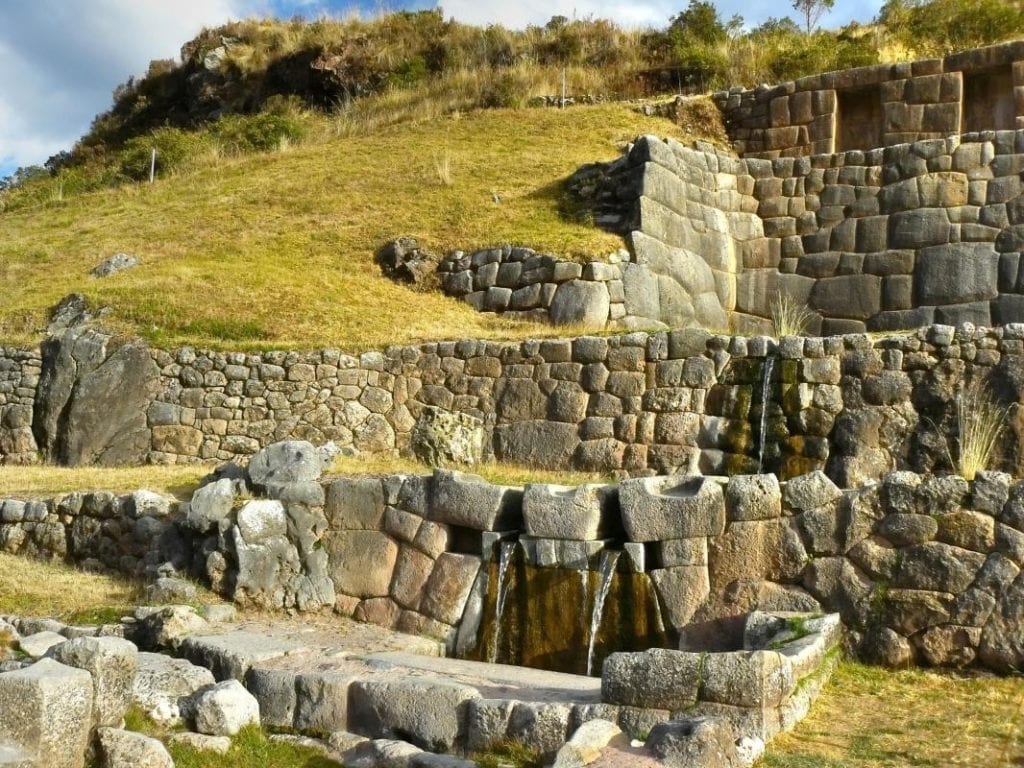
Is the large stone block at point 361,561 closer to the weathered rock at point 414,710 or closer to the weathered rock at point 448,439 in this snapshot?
the weathered rock at point 414,710

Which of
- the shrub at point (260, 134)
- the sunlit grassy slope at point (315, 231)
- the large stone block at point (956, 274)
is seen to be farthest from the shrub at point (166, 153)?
the large stone block at point (956, 274)

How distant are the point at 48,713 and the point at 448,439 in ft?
28.9

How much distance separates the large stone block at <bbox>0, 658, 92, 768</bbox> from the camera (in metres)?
5.74

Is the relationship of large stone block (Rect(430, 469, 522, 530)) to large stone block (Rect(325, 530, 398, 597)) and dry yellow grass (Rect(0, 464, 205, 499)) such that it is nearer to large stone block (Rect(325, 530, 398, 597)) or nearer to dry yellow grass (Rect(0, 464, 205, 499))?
large stone block (Rect(325, 530, 398, 597))

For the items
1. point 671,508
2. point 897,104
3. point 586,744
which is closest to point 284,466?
point 671,508

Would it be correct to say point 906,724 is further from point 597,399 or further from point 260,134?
point 260,134

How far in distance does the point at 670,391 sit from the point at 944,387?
10.4 ft

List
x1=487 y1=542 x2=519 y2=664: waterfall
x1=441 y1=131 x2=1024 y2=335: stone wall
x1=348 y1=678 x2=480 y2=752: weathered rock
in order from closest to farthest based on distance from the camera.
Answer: x1=348 y1=678 x2=480 y2=752: weathered rock, x1=487 y1=542 x2=519 y2=664: waterfall, x1=441 y1=131 x2=1024 y2=335: stone wall

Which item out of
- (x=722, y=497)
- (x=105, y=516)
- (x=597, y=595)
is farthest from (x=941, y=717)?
(x=105, y=516)

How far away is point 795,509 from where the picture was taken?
8.35 metres

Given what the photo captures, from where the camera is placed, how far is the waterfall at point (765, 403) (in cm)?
1290

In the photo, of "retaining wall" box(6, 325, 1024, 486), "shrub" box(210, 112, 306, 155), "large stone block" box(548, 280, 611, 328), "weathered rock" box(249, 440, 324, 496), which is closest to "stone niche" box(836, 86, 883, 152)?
"large stone block" box(548, 280, 611, 328)

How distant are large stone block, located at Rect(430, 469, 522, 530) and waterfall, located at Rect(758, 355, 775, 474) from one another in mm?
4103

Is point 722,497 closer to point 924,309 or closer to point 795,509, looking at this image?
point 795,509
